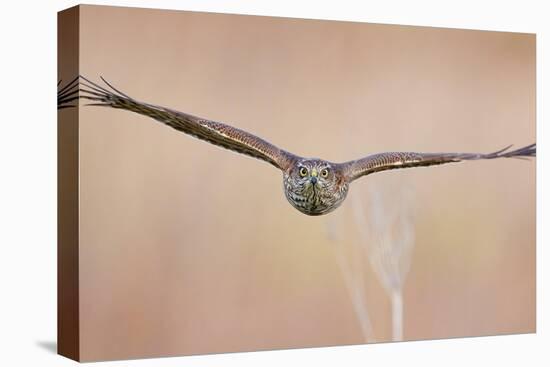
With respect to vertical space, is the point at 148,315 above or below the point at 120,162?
below

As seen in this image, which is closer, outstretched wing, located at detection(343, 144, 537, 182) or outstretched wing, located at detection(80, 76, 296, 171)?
outstretched wing, located at detection(80, 76, 296, 171)

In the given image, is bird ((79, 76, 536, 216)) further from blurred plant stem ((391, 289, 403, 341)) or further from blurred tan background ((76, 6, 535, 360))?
blurred plant stem ((391, 289, 403, 341))

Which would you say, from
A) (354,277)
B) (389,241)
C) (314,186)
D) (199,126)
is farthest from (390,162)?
(199,126)

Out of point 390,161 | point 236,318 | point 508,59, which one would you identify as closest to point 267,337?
point 236,318

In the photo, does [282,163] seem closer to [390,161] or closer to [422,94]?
[390,161]

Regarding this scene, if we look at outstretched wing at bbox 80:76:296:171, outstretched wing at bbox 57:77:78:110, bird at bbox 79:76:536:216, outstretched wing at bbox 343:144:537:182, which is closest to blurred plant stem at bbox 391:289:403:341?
bird at bbox 79:76:536:216

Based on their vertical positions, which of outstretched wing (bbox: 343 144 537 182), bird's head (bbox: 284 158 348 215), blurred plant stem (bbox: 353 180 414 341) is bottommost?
blurred plant stem (bbox: 353 180 414 341)

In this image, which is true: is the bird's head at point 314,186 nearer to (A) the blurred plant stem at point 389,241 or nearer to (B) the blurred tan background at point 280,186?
(B) the blurred tan background at point 280,186
